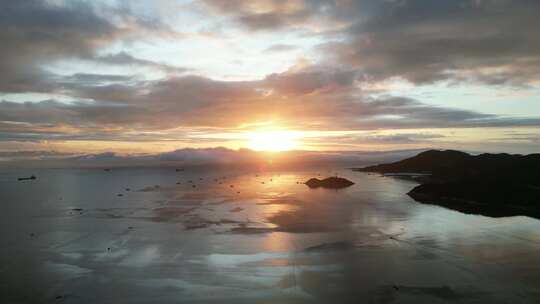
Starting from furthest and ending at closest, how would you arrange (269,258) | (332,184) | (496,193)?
(332,184) → (496,193) → (269,258)

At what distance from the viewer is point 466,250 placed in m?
37.3

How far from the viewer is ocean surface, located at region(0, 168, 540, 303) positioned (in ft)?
83.7

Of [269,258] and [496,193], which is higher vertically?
[496,193]

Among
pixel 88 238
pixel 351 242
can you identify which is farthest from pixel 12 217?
pixel 351 242

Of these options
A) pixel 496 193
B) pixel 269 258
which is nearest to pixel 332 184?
pixel 496 193

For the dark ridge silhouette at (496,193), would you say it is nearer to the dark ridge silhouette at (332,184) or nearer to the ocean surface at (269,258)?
the ocean surface at (269,258)

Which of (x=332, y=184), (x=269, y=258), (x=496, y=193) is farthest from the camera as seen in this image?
(x=332, y=184)

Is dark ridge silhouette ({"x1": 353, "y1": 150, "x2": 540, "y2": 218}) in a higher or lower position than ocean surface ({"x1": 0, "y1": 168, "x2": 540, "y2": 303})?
higher

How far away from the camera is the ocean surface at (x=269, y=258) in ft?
83.7

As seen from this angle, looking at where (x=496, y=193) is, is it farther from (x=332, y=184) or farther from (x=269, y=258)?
(x=269, y=258)

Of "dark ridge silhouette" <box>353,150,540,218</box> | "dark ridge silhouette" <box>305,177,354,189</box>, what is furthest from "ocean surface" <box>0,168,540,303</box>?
"dark ridge silhouette" <box>305,177,354,189</box>

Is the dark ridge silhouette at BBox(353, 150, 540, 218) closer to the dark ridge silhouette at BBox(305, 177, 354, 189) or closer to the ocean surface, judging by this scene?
the ocean surface

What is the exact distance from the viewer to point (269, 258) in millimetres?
34000

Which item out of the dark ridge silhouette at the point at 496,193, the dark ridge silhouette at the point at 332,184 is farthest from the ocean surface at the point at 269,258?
the dark ridge silhouette at the point at 332,184
